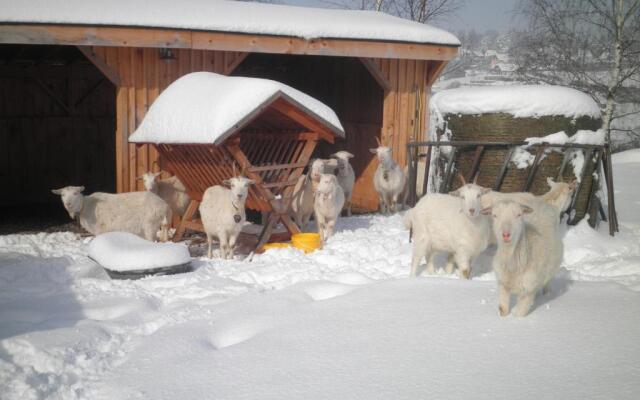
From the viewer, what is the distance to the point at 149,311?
6.37 m

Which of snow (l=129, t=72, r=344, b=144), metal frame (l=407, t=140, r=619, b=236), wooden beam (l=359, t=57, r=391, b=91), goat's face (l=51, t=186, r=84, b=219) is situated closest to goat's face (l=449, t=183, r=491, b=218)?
metal frame (l=407, t=140, r=619, b=236)

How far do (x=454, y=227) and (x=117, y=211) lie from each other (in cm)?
547

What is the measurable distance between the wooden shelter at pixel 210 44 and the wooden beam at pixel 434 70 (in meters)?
0.02

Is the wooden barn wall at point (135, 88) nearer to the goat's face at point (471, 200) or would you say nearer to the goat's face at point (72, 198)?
the goat's face at point (72, 198)

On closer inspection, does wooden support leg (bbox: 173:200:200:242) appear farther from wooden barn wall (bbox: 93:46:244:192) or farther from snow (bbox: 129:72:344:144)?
snow (bbox: 129:72:344:144)

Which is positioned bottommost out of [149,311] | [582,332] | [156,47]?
[149,311]

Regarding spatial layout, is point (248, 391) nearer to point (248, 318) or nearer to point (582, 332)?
point (248, 318)

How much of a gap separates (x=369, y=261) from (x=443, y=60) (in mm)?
6170

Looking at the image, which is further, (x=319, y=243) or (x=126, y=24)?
(x=126, y=24)

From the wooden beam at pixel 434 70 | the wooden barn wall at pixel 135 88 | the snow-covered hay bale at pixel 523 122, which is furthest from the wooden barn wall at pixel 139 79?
the snow-covered hay bale at pixel 523 122

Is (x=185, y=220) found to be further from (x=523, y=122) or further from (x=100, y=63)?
(x=523, y=122)

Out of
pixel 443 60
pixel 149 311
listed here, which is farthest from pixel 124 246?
pixel 443 60

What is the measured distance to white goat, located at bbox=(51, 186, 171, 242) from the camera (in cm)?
955

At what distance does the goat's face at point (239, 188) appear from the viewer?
8.55m
